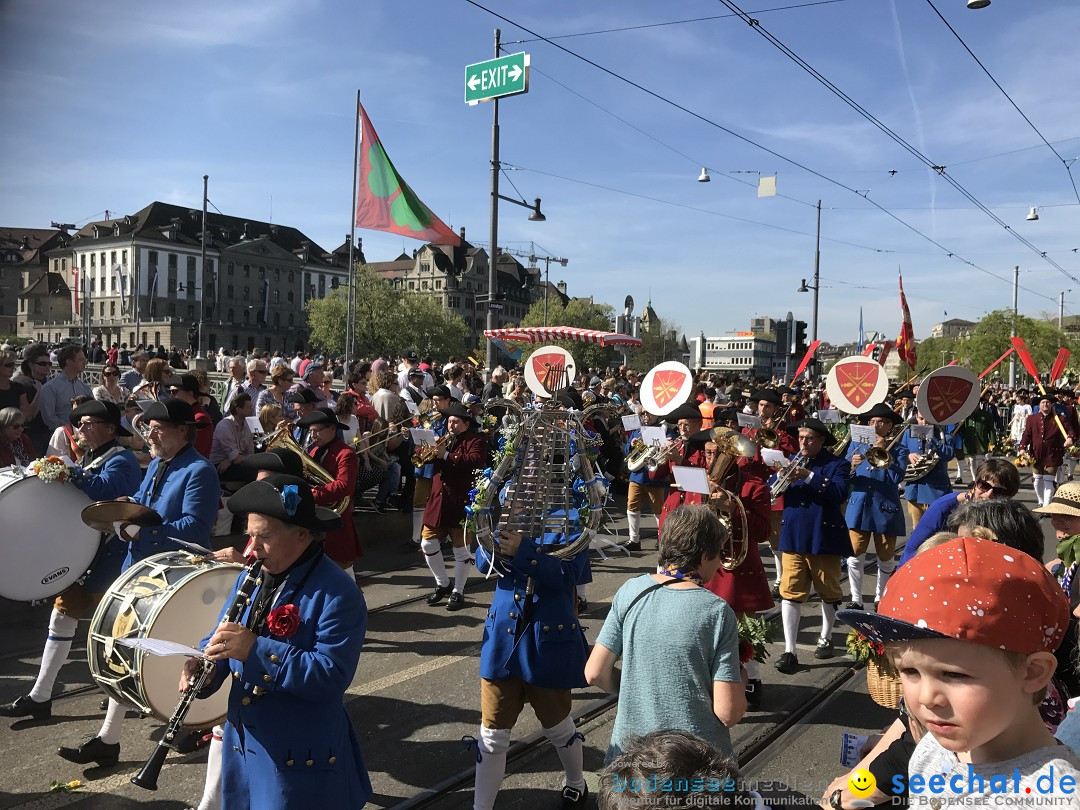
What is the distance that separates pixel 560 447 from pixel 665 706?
76.1 inches

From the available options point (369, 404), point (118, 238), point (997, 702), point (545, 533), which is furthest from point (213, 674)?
point (118, 238)

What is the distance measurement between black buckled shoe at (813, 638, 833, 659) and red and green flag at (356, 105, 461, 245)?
435 inches

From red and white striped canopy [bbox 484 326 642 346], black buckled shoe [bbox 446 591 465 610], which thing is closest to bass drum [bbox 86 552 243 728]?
black buckled shoe [bbox 446 591 465 610]

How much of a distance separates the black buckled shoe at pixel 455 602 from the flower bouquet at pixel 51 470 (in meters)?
3.71

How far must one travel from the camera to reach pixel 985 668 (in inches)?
64.9

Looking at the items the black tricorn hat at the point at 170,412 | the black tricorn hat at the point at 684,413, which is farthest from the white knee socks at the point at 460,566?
the black tricorn hat at the point at 170,412

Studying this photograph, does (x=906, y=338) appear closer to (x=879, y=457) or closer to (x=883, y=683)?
(x=879, y=457)

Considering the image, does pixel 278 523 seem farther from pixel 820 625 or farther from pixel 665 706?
pixel 820 625

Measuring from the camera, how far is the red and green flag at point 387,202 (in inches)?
627

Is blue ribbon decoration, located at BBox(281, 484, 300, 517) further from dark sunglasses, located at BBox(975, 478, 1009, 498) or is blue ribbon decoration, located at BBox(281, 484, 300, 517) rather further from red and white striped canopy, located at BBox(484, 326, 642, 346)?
red and white striped canopy, located at BBox(484, 326, 642, 346)

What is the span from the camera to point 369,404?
12523 millimetres

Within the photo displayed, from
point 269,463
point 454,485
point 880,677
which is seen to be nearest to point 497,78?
point 454,485

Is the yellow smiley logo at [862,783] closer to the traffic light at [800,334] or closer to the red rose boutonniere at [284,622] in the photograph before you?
the red rose boutonniere at [284,622]

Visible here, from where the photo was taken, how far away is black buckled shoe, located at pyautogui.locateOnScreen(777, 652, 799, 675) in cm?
661
